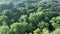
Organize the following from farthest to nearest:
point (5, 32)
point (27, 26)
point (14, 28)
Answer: point (27, 26)
point (14, 28)
point (5, 32)

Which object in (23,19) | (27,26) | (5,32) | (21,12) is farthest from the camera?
(21,12)

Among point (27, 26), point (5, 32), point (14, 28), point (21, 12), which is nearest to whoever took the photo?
point (5, 32)

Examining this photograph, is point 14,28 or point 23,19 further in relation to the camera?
point 23,19

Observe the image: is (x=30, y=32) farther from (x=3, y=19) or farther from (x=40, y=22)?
(x=3, y=19)

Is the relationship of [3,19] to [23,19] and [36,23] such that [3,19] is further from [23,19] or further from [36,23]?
[36,23]

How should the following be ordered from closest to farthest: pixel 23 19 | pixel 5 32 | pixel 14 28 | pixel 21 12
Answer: pixel 5 32 < pixel 14 28 < pixel 23 19 < pixel 21 12

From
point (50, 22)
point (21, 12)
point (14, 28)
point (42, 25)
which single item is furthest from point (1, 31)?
point (21, 12)

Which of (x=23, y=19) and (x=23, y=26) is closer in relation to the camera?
(x=23, y=26)

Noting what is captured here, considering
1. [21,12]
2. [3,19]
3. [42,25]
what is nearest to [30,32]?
[42,25]

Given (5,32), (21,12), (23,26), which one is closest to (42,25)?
(23,26)
